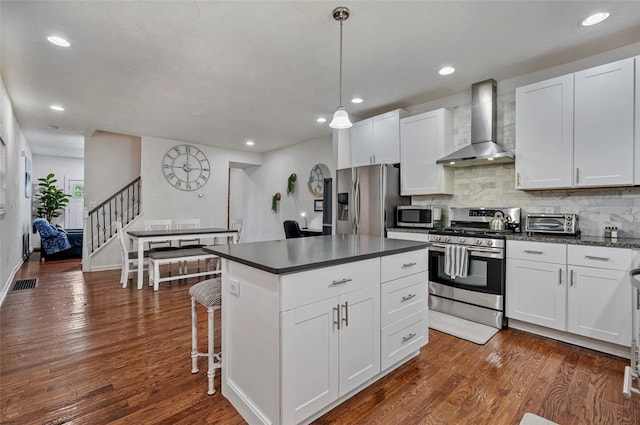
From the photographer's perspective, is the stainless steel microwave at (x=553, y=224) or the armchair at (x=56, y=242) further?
the armchair at (x=56, y=242)

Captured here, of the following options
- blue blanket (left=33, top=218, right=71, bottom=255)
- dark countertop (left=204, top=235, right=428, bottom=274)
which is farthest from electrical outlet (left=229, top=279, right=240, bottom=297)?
blue blanket (left=33, top=218, right=71, bottom=255)

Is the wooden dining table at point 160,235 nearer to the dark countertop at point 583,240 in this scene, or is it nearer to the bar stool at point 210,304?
the bar stool at point 210,304

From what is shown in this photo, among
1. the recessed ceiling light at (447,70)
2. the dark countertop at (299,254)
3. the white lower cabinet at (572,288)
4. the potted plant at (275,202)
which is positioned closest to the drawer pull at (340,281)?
the dark countertop at (299,254)

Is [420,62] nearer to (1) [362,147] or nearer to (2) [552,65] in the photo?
(2) [552,65]

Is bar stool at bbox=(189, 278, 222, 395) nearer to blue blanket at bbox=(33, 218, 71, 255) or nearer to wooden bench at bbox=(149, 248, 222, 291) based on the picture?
wooden bench at bbox=(149, 248, 222, 291)

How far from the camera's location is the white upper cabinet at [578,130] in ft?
8.43

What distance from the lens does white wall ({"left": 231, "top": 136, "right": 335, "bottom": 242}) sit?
20.9 feet

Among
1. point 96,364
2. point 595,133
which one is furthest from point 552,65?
point 96,364

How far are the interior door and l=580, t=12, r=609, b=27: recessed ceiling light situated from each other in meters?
11.3

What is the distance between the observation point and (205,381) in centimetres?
209

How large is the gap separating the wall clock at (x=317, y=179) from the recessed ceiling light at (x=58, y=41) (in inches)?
166

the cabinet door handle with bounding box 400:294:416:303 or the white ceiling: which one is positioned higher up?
the white ceiling

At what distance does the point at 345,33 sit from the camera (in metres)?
2.50

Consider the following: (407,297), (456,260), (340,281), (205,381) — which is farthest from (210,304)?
(456,260)
